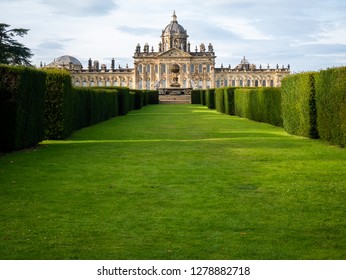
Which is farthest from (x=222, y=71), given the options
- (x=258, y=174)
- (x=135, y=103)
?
(x=258, y=174)

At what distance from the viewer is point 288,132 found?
1845cm

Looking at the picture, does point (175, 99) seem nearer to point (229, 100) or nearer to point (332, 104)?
point (229, 100)

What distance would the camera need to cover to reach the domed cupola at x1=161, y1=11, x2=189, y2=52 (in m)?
116

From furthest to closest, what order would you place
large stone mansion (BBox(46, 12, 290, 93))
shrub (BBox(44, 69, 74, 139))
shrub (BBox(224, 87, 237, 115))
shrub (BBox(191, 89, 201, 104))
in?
large stone mansion (BBox(46, 12, 290, 93)) < shrub (BBox(191, 89, 201, 104)) < shrub (BBox(224, 87, 237, 115)) < shrub (BBox(44, 69, 74, 139))

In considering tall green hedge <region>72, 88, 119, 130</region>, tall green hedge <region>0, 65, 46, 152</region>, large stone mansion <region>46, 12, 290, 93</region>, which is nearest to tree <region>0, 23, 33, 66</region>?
tall green hedge <region>72, 88, 119, 130</region>

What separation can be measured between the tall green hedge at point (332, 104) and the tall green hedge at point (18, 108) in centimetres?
732

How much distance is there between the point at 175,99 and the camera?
73188 millimetres

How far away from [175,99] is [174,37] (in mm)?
46139

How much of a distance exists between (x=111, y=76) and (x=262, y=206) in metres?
110

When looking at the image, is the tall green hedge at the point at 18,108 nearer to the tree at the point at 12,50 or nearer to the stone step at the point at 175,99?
the tree at the point at 12,50

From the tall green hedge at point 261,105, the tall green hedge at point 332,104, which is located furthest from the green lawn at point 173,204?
the tall green hedge at point 261,105

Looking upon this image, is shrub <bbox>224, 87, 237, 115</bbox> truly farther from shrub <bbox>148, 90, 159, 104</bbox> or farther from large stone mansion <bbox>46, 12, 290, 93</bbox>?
large stone mansion <bbox>46, 12, 290, 93</bbox>

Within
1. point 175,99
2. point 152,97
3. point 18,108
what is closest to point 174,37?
point 175,99
